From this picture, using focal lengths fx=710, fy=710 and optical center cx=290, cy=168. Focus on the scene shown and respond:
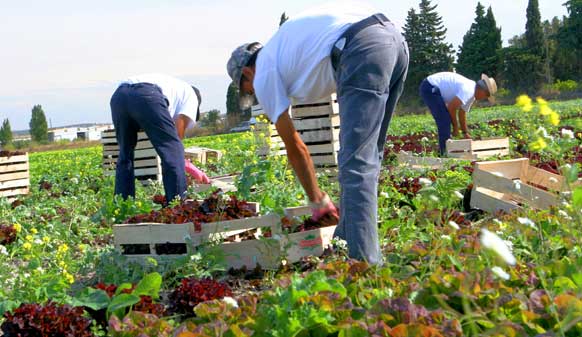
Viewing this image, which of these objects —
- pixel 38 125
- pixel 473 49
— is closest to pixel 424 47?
pixel 473 49

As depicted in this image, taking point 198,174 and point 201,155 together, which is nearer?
point 198,174

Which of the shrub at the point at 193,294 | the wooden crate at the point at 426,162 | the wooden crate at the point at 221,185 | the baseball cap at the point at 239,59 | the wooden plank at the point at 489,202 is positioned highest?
the baseball cap at the point at 239,59

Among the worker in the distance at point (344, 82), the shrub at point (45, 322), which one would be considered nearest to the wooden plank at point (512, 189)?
the worker in the distance at point (344, 82)

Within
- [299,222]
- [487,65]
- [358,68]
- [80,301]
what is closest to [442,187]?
[299,222]

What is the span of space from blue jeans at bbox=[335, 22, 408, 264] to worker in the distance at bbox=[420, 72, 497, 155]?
5896 millimetres

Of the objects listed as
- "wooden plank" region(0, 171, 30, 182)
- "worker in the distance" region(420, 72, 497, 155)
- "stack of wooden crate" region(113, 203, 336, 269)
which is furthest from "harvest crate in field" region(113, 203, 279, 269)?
"wooden plank" region(0, 171, 30, 182)

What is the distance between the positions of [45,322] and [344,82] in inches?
70.0

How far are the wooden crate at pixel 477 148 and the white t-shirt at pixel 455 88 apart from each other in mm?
835

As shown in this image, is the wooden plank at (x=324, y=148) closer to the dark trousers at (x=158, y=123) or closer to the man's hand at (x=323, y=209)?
the dark trousers at (x=158, y=123)

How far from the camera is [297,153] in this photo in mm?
3662

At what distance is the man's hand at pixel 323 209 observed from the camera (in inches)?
153

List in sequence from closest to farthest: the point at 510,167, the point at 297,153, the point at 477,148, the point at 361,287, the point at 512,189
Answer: the point at 361,287, the point at 297,153, the point at 512,189, the point at 510,167, the point at 477,148

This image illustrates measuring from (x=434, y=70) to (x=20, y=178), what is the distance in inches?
1718

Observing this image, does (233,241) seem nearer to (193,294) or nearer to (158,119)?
(193,294)
